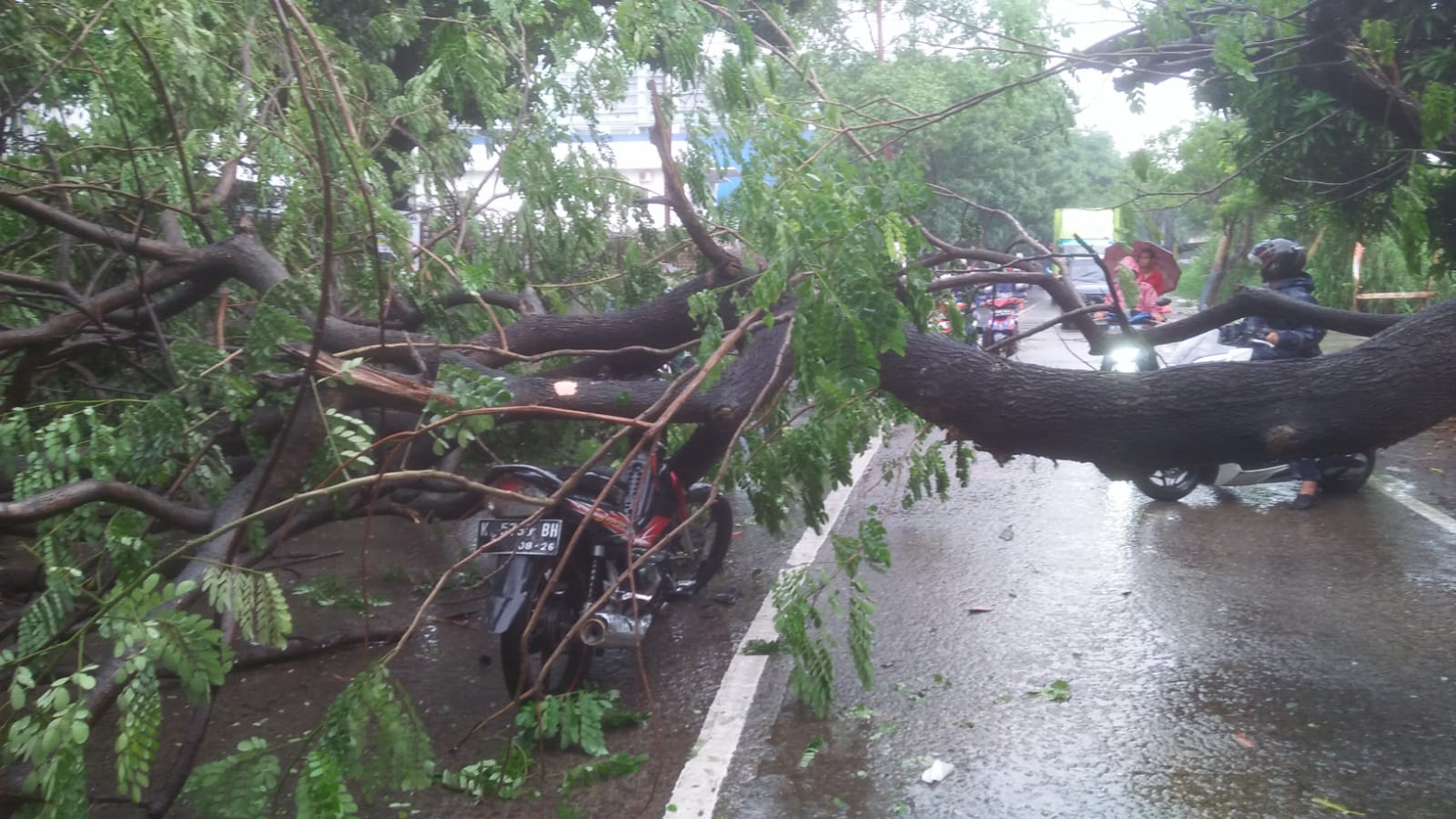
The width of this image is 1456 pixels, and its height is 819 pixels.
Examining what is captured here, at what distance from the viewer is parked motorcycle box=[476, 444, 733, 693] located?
442 centimetres

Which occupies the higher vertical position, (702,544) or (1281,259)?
(1281,259)

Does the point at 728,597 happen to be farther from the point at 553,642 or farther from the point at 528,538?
the point at 528,538

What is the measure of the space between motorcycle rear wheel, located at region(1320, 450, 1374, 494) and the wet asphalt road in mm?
456

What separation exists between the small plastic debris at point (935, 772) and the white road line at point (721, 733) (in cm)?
74

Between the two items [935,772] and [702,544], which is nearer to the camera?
[935,772]

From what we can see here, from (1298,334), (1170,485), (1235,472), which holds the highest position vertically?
(1298,334)

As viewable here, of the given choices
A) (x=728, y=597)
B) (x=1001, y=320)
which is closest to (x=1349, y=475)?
(x=728, y=597)

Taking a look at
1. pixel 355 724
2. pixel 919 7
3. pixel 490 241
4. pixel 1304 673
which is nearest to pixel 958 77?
pixel 919 7

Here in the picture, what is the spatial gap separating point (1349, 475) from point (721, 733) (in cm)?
587

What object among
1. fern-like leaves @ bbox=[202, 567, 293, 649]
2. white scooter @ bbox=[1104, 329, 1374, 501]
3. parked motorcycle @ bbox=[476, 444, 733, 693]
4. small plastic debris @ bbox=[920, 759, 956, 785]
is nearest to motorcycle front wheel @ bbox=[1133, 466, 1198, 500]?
white scooter @ bbox=[1104, 329, 1374, 501]

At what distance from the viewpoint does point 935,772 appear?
413cm

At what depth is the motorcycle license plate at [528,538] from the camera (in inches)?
175

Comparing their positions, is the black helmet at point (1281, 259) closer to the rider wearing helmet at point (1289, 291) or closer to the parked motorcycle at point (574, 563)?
the rider wearing helmet at point (1289, 291)

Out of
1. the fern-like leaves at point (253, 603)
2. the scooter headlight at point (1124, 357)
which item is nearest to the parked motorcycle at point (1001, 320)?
the scooter headlight at point (1124, 357)
